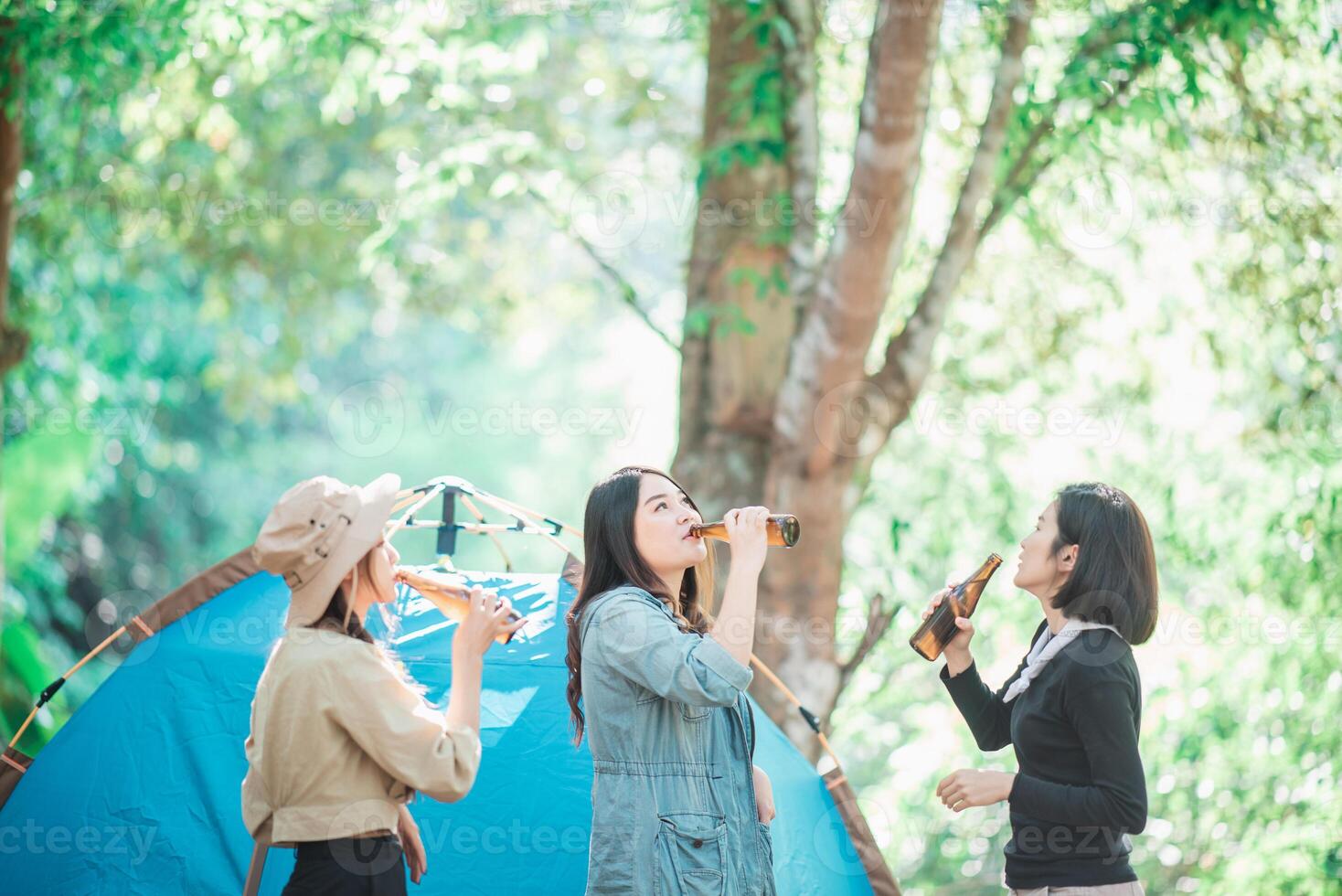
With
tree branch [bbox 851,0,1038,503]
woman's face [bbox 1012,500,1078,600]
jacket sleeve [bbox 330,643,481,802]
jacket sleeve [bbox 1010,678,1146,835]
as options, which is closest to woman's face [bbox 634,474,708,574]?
jacket sleeve [bbox 330,643,481,802]

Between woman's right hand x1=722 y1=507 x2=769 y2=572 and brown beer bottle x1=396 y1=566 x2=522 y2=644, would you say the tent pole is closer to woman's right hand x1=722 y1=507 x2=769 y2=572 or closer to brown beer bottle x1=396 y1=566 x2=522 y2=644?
brown beer bottle x1=396 y1=566 x2=522 y2=644

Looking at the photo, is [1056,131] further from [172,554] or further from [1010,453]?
[172,554]

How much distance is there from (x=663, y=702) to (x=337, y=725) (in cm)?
54

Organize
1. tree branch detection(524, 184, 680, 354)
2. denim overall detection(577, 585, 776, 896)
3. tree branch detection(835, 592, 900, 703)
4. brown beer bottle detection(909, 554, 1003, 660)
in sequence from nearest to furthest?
denim overall detection(577, 585, 776, 896)
brown beer bottle detection(909, 554, 1003, 660)
tree branch detection(835, 592, 900, 703)
tree branch detection(524, 184, 680, 354)

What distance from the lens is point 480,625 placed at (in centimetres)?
207

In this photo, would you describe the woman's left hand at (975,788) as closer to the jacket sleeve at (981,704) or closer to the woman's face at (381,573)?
the jacket sleeve at (981,704)

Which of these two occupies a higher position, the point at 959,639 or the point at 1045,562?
the point at 1045,562

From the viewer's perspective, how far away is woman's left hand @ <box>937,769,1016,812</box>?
7.31 feet

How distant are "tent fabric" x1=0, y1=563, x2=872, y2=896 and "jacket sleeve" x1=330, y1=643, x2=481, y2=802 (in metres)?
0.84

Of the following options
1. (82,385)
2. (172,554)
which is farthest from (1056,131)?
(172,554)

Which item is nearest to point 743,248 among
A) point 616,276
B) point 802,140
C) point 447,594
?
point 802,140

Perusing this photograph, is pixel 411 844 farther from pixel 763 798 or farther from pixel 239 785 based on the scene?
pixel 239 785

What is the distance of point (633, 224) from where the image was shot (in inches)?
355

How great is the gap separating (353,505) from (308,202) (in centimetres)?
576
